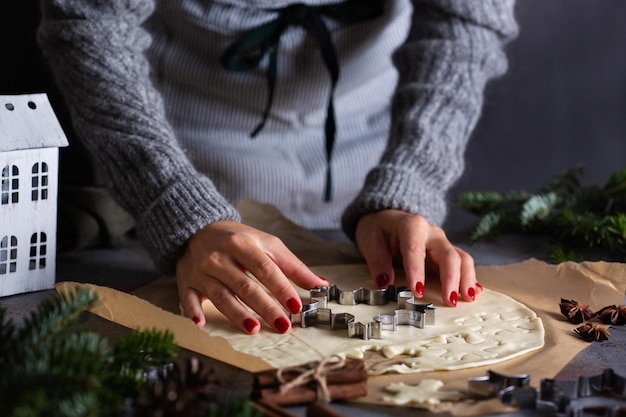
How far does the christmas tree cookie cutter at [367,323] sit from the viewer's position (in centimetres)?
94

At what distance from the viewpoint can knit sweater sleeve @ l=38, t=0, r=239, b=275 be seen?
1.11 m

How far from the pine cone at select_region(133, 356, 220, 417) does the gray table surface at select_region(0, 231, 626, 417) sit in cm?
13

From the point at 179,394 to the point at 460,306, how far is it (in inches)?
21.9

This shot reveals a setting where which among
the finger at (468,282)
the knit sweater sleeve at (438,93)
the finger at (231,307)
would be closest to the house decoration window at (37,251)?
the finger at (231,307)

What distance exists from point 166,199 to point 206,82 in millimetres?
474

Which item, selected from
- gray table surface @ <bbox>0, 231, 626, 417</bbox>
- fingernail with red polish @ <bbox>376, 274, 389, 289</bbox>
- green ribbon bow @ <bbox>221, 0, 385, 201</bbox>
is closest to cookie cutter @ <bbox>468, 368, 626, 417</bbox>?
gray table surface @ <bbox>0, 231, 626, 417</bbox>

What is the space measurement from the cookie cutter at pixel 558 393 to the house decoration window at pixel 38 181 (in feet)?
2.07

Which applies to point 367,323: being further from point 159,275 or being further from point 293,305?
point 159,275

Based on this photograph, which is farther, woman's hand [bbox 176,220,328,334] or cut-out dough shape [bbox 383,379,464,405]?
woman's hand [bbox 176,220,328,334]

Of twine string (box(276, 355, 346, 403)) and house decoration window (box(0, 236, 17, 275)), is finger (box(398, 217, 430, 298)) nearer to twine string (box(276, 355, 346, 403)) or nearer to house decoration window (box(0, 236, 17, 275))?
twine string (box(276, 355, 346, 403))

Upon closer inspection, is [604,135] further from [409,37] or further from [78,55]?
[78,55]

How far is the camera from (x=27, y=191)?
41.5 inches

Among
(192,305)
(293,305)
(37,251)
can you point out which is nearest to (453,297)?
(293,305)

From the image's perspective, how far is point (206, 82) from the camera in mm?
1524
